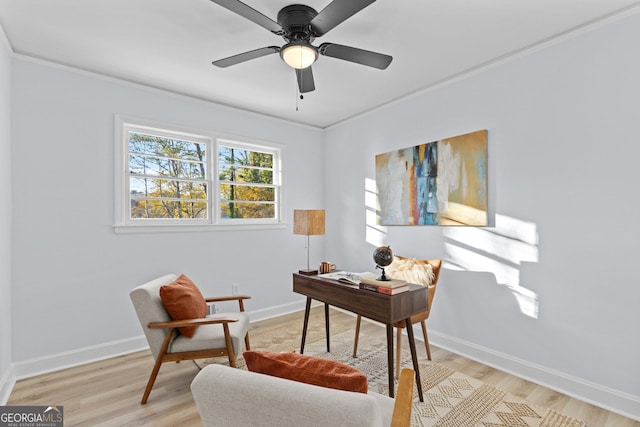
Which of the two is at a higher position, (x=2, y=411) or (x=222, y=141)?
(x=222, y=141)

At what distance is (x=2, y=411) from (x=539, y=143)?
4.10m

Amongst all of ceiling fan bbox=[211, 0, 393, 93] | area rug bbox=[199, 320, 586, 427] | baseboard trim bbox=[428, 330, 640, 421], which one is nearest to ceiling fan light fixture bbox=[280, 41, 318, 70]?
ceiling fan bbox=[211, 0, 393, 93]

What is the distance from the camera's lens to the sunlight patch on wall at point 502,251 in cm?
253

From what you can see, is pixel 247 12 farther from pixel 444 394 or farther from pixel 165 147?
Answer: pixel 444 394

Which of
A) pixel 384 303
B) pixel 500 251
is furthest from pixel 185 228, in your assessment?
pixel 500 251

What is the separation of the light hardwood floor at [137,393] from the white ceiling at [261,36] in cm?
262

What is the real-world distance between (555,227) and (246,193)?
318 centimetres

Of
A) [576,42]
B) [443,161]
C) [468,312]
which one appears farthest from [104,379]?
[576,42]

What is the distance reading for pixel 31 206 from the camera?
2629mm

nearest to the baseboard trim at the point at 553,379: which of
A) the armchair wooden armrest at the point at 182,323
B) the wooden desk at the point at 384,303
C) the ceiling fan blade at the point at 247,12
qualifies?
the wooden desk at the point at 384,303

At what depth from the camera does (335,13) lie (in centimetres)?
174

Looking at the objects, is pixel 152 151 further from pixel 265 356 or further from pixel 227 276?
pixel 265 356

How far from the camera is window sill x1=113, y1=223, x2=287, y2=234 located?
308 cm

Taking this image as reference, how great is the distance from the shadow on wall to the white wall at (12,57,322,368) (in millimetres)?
2594
